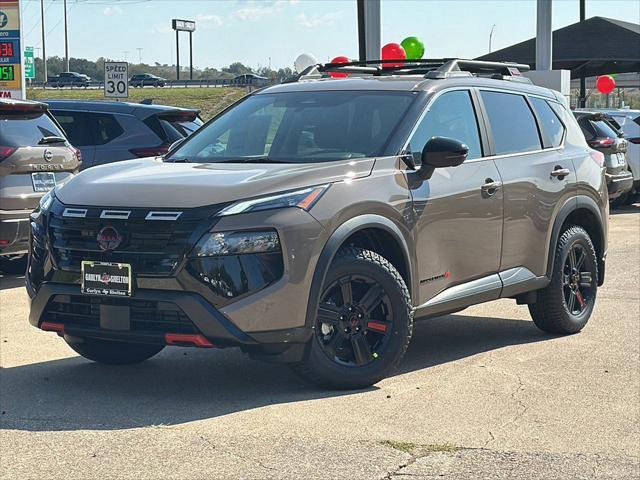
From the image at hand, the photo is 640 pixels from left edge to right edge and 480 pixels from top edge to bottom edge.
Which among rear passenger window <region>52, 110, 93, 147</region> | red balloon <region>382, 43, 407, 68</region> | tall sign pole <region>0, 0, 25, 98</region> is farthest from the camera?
red balloon <region>382, 43, 407, 68</region>

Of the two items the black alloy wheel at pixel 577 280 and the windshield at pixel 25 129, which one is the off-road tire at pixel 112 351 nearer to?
the black alloy wheel at pixel 577 280

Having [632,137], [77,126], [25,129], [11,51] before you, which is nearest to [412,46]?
[632,137]

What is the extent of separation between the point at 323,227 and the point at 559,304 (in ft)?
8.83

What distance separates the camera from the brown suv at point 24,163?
9.84m

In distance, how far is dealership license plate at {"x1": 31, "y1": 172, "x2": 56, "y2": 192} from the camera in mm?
10156

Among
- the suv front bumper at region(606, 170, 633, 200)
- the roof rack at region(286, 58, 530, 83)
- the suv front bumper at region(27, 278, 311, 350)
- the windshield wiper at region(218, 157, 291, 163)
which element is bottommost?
the suv front bumper at region(606, 170, 633, 200)

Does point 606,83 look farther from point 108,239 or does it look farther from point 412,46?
point 108,239

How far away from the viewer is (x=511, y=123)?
7.67 metres

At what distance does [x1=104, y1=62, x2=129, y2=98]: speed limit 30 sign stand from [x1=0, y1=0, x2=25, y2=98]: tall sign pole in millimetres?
4711

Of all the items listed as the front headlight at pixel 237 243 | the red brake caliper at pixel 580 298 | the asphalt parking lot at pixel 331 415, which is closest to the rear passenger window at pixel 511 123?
the red brake caliper at pixel 580 298

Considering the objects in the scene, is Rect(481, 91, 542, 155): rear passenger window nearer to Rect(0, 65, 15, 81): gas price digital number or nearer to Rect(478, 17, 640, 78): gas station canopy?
Rect(0, 65, 15, 81): gas price digital number

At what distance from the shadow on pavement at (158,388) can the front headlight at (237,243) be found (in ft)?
2.75

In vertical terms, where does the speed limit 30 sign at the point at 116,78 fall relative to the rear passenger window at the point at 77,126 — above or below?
above

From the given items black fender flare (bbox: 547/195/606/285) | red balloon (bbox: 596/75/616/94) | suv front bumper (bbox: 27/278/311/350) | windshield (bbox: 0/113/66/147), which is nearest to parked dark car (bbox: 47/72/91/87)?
red balloon (bbox: 596/75/616/94)
